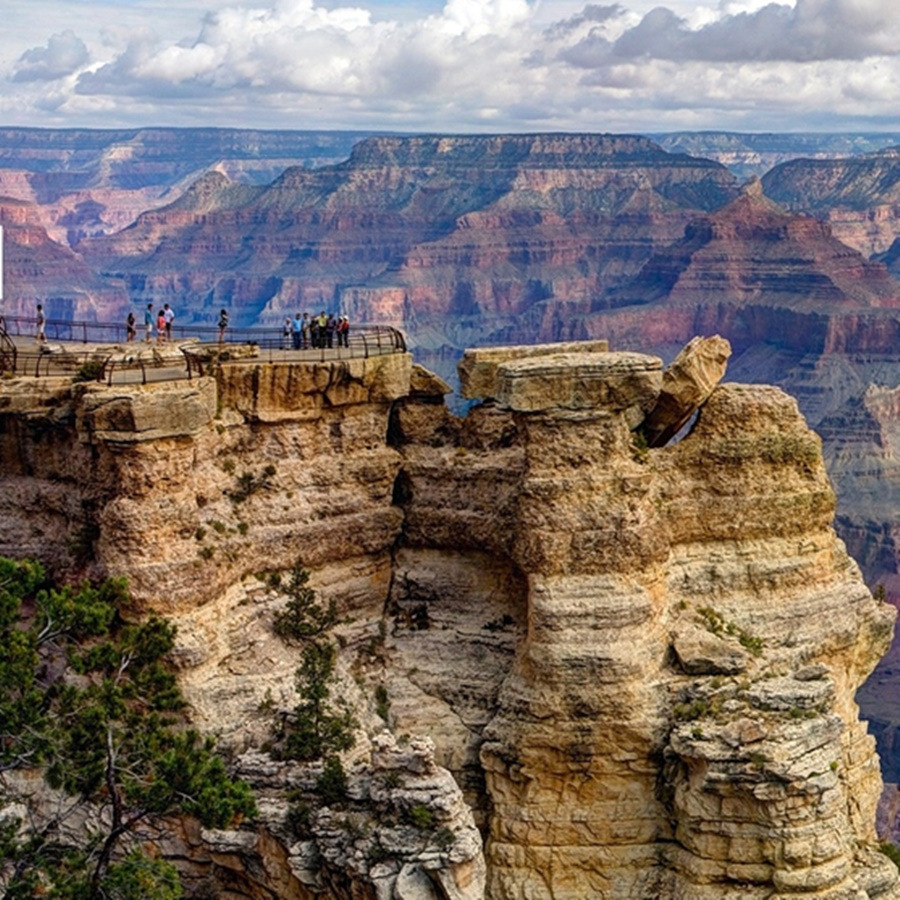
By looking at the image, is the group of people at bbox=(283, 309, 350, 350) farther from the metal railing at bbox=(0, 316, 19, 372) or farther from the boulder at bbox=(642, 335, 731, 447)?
the boulder at bbox=(642, 335, 731, 447)

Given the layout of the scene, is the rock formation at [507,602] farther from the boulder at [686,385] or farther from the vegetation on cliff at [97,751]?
the vegetation on cliff at [97,751]

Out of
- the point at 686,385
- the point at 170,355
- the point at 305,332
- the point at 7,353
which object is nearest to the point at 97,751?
the point at 170,355

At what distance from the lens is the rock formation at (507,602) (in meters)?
35.9

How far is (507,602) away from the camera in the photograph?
134 ft

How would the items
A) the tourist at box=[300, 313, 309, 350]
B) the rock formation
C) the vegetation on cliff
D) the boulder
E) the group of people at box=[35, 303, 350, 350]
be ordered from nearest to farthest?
the vegetation on cliff → the rock formation → the boulder → the group of people at box=[35, 303, 350, 350] → the tourist at box=[300, 313, 309, 350]

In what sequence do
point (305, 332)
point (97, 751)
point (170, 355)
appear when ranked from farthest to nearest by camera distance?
point (305, 332) → point (170, 355) → point (97, 751)

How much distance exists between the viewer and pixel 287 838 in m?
35.5

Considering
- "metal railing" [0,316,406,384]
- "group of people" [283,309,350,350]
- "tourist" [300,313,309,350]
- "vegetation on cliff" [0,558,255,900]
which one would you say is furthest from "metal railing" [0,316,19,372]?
"vegetation on cliff" [0,558,255,900]

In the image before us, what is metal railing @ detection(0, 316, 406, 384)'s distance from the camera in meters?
39.5

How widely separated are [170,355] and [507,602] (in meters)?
9.24

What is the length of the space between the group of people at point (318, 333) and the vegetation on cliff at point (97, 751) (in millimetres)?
9814

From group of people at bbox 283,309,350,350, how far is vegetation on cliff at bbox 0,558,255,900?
32.2ft

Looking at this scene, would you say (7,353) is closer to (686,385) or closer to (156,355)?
(156,355)

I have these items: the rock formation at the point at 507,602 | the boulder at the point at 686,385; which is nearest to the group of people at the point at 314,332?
the rock formation at the point at 507,602
